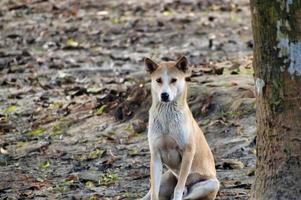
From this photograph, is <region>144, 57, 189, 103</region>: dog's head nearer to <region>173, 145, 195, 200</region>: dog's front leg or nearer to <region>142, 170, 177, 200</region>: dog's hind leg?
<region>173, 145, 195, 200</region>: dog's front leg

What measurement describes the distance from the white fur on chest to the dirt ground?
0.90 m

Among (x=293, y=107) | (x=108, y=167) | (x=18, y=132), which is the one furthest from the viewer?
(x=18, y=132)

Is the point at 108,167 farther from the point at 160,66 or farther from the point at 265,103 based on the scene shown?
the point at 265,103

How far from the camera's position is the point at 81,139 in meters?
12.4

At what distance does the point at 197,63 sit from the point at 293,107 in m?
8.70

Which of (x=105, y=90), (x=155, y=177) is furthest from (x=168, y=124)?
(x=105, y=90)

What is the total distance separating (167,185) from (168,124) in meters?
0.65

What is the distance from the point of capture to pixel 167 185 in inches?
370

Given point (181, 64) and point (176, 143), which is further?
point (181, 64)

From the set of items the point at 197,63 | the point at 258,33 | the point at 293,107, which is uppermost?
the point at 258,33

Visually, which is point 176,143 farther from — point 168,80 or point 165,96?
point 168,80

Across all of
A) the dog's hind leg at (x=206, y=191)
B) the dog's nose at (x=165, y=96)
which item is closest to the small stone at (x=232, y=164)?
the dog's hind leg at (x=206, y=191)

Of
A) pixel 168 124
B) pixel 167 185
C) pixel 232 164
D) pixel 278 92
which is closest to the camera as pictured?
pixel 278 92

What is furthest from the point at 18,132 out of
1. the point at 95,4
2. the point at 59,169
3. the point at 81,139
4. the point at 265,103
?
the point at 95,4
